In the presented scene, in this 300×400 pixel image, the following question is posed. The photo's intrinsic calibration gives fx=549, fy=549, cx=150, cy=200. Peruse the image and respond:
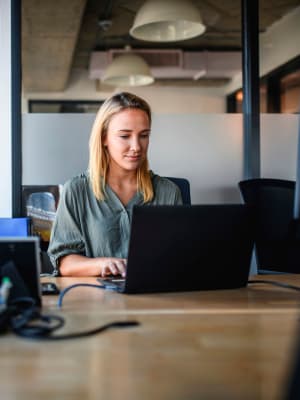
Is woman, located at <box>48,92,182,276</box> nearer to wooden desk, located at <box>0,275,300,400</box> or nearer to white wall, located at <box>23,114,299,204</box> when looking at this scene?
wooden desk, located at <box>0,275,300,400</box>

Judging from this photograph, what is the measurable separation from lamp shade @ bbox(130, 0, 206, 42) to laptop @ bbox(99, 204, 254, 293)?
96.6 inches

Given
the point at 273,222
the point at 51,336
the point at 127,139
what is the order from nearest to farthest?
1. the point at 51,336
2. the point at 127,139
3. the point at 273,222

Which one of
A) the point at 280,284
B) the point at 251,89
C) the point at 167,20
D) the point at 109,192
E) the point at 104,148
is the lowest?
the point at 280,284

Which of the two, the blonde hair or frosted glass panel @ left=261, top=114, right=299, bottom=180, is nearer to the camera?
the blonde hair

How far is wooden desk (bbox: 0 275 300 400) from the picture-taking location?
0.74 m

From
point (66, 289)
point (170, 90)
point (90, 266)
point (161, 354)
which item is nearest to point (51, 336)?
point (161, 354)

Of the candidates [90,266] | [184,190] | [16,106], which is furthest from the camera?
[16,106]

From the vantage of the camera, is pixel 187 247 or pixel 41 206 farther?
pixel 41 206

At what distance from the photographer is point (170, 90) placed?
9094mm

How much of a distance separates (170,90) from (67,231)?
7.40 meters

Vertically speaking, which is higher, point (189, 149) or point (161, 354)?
point (189, 149)

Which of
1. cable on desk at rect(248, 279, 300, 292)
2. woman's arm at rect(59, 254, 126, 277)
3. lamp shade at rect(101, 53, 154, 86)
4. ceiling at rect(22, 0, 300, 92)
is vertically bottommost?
cable on desk at rect(248, 279, 300, 292)

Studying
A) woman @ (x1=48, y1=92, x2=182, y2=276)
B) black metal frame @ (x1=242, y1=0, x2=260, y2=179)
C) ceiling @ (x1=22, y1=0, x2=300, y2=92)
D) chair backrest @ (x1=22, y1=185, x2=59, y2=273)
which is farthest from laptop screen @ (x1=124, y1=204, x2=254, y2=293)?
ceiling @ (x1=22, y1=0, x2=300, y2=92)

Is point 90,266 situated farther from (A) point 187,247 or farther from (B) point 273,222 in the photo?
(B) point 273,222
